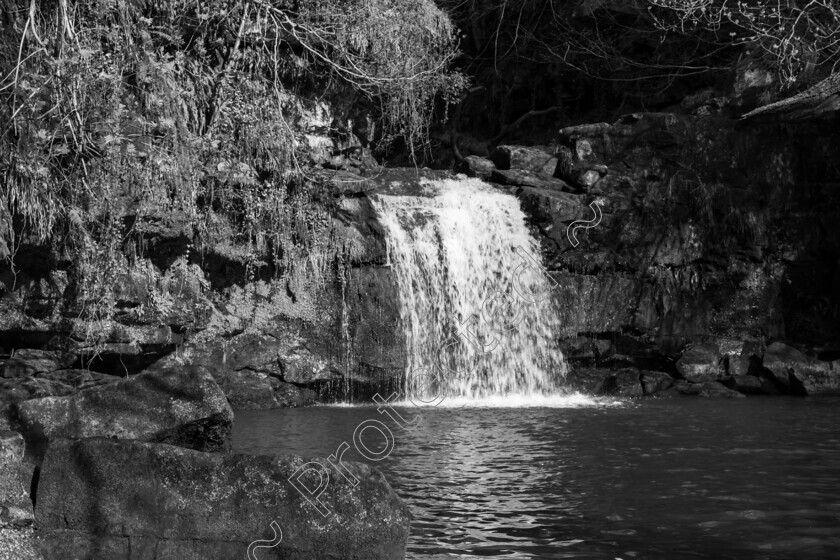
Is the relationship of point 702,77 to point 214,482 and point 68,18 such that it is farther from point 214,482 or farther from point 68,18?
point 214,482

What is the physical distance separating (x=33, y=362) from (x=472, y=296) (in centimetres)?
540

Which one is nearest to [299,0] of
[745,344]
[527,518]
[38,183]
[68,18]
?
[68,18]

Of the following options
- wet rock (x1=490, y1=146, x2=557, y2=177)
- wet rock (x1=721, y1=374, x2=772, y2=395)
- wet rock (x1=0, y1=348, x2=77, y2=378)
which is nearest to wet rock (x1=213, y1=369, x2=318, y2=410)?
wet rock (x1=0, y1=348, x2=77, y2=378)

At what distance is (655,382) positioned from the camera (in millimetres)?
11555

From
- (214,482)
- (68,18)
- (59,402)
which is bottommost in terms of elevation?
(214,482)

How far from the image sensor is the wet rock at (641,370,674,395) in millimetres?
11492

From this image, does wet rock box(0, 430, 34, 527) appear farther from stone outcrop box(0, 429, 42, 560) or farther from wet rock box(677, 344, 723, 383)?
wet rock box(677, 344, 723, 383)

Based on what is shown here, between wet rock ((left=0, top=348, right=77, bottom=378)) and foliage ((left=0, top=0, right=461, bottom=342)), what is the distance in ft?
1.96

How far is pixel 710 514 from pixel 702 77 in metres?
14.3

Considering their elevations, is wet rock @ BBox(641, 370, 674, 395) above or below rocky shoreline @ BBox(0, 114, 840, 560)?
below

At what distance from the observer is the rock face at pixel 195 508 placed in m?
4.07

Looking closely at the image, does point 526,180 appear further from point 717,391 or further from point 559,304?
point 717,391

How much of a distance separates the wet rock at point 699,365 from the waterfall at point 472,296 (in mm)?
1648

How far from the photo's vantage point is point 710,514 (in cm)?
509
